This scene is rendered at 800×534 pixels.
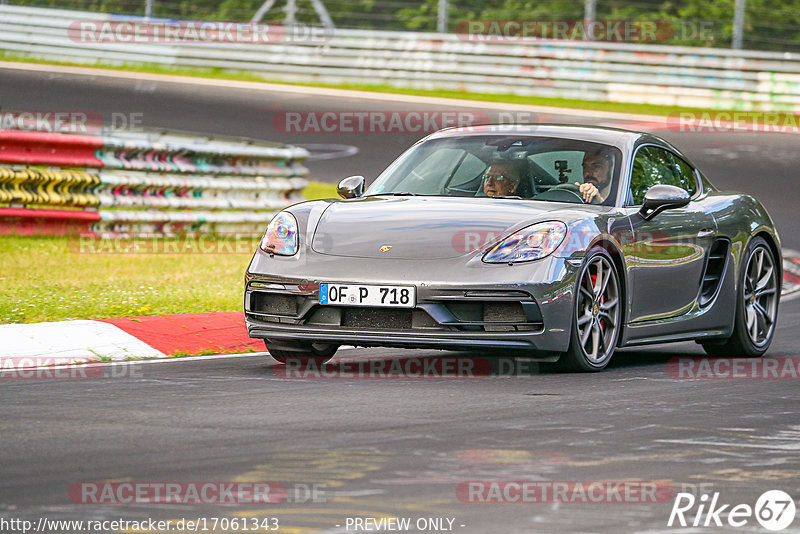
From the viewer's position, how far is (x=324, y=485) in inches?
194

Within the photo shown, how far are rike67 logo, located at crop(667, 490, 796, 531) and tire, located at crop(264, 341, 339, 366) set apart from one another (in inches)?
142

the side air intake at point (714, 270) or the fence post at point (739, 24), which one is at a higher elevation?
the fence post at point (739, 24)

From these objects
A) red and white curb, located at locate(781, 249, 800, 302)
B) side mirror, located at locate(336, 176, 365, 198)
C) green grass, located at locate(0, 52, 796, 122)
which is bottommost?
red and white curb, located at locate(781, 249, 800, 302)

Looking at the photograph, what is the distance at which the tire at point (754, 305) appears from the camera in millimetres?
9383

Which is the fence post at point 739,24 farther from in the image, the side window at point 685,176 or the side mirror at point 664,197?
the side mirror at point 664,197

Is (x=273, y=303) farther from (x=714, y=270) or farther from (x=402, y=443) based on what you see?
(x=714, y=270)

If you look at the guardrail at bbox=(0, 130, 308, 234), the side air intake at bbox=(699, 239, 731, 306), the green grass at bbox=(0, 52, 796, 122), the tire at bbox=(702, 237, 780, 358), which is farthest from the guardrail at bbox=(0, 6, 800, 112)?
the side air intake at bbox=(699, 239, 731, 306)

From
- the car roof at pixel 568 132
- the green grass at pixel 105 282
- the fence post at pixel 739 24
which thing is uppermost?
the fence post at pixel 739 24

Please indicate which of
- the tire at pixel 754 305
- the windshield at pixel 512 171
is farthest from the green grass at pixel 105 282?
the tire at pixel 754 305

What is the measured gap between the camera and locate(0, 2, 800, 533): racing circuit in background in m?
4.62

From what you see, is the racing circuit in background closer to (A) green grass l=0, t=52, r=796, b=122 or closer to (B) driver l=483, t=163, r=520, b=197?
(B) driver l=483, t=163, r=520, b=197

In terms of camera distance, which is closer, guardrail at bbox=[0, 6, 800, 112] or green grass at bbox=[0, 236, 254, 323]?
green grass at bbox=[0, 236, 254, 323]

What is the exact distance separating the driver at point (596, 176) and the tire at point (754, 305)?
4.19ft

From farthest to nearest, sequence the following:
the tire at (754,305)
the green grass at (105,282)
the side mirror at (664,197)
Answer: the green grass at (105,282) < the tire at (754,305) < the side mirror at (664,197)
